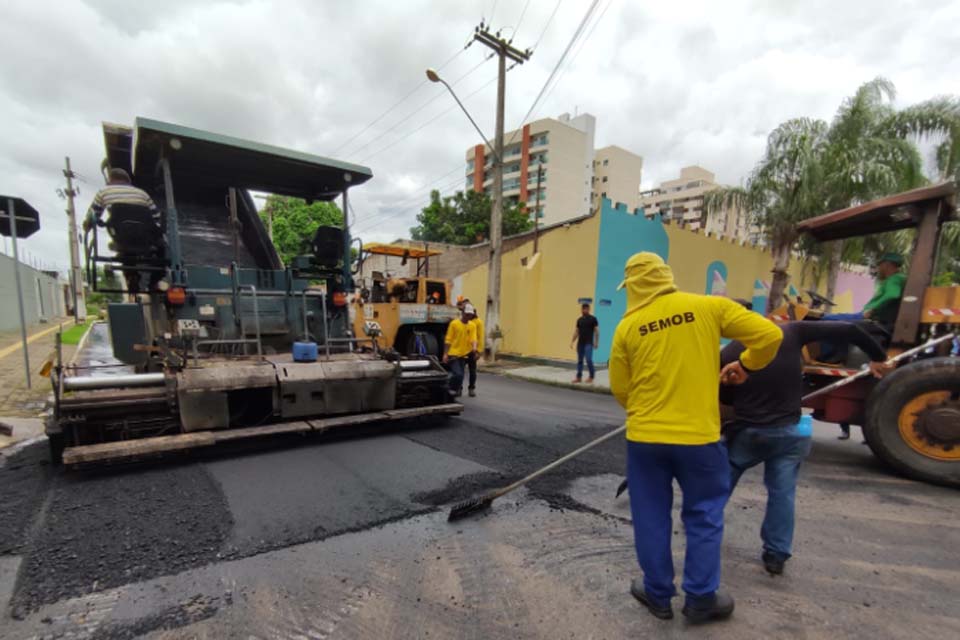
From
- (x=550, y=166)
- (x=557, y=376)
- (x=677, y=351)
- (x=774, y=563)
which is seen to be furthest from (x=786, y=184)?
(x=550, y=166)

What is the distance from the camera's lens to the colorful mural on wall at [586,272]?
36.2 feet

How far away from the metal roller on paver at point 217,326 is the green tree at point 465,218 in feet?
58.7

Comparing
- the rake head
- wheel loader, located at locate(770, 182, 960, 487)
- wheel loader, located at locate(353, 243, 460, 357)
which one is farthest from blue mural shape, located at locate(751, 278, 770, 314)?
the rake head

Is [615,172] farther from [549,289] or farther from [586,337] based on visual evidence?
[586,337]

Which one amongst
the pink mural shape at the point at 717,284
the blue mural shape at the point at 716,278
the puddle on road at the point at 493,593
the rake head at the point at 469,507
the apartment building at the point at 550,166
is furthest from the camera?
the apartment building at the point at 550,166

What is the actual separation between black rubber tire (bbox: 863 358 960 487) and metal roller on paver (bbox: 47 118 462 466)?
13.3 ft

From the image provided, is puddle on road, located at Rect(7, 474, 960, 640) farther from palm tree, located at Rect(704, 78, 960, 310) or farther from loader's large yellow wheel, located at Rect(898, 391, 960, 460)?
palm tree, located at Rect(704, 78, 960, 310)

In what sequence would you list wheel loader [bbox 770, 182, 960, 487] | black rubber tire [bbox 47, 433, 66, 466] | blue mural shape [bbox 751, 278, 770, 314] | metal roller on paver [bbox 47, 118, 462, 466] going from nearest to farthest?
black rubber tire [bbox 47, 433, 66, 466], metal roller on paver [bbox 47, 118, 462, 466], wheel loader [bbox 770, 182, 960, 487], blue mural shape [bbox 751, 278, 770, 314]

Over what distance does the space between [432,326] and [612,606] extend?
8.50m

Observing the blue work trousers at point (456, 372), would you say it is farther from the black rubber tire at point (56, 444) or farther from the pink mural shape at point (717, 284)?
the pink mural shape at point (717, 284)

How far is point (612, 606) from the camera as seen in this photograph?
2.10 metres

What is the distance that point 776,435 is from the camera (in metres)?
2.35

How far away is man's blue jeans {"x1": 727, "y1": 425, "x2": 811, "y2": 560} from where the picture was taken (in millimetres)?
2352

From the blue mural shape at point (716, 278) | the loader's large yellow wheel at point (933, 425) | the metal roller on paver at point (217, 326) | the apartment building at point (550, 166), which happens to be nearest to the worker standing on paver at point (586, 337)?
the metal roller on paver at point (217, 326)
